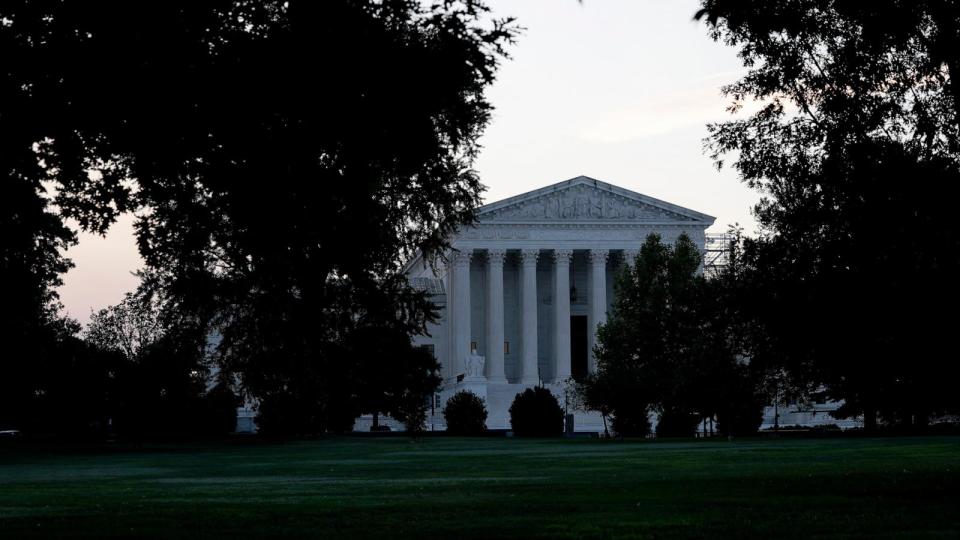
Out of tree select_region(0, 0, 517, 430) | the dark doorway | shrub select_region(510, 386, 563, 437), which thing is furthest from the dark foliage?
tree select_region(0, 0, 517, 430)

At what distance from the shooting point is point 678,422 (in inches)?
3270

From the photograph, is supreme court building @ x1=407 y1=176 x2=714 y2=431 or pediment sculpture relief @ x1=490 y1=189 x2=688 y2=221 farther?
pediment sculpture relief @ x1=490 y1=189 x2=688 y2=221

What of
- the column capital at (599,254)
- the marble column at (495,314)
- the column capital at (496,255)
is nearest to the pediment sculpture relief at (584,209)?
the column capital at (599,254)

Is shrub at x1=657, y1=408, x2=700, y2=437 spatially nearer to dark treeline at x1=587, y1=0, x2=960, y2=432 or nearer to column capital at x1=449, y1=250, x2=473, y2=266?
column capital at x1=449, y1=250, x2=473, y2=266

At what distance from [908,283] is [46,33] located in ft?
50.8

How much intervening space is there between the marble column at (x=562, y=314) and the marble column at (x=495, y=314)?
4823mm

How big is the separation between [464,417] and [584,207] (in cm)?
3645

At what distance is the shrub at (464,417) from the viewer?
93.6 meters

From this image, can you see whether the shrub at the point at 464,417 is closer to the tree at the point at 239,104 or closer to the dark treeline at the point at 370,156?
the dark treeline at the point at 370,156

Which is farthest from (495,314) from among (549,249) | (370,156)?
(370,156)

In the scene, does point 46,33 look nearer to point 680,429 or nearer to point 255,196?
point 255,196

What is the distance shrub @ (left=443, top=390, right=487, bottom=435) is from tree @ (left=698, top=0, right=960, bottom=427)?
65.5 m

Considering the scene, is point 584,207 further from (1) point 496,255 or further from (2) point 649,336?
(2) point 649,336

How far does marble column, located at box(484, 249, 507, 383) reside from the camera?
124250 mm
